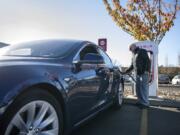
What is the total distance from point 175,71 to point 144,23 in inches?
1399

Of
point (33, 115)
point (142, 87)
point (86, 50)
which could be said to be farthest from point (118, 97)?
point (33, 115)

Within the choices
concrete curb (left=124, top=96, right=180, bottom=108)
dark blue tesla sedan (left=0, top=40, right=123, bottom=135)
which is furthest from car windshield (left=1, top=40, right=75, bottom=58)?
concrete curb (left=124, top=96, right=180, bottom=108)

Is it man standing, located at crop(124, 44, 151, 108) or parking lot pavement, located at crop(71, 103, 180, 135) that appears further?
man standing, located at crop(124, 44, 151, 108)

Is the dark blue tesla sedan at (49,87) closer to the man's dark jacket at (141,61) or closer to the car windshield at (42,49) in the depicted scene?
the car windshield at (42,49)

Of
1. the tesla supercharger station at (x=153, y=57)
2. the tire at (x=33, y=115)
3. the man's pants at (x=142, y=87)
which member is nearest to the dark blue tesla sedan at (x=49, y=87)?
the tire at (x=33, y=115)

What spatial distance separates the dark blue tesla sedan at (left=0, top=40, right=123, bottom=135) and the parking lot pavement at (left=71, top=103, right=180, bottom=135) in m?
0.42

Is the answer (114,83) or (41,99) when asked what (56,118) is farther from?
(114,83)

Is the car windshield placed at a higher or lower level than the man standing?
higher

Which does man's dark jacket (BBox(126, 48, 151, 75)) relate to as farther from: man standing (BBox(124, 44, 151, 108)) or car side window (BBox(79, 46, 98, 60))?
car side window (BBox(79, 46, 98, 60))

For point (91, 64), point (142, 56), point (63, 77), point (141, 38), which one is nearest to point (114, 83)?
point (142, 56)

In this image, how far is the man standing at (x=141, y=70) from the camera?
→ 6.56m

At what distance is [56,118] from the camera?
308cm

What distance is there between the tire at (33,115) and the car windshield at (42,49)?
2.64ft

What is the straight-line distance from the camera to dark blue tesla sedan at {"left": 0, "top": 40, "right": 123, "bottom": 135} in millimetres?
2542
